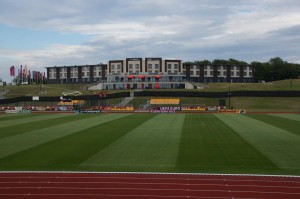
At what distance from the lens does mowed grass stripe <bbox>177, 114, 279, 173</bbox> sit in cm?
2144

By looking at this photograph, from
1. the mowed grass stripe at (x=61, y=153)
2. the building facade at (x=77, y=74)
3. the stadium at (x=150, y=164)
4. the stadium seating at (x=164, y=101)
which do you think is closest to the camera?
the stadium at (x=150, y=164)

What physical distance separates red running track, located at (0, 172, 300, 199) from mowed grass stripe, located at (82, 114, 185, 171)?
203 centimetres

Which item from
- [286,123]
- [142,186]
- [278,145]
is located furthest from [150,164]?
[286,123]

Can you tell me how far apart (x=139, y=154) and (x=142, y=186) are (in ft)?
26.5

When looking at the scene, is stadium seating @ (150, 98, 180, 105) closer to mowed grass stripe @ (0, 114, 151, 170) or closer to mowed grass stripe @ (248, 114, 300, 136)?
mowed grass stripe @ (248, 114, 300, 136)

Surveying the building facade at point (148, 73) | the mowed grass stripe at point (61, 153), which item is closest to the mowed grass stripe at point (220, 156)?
the mowed grass stripe at point (61, 153)

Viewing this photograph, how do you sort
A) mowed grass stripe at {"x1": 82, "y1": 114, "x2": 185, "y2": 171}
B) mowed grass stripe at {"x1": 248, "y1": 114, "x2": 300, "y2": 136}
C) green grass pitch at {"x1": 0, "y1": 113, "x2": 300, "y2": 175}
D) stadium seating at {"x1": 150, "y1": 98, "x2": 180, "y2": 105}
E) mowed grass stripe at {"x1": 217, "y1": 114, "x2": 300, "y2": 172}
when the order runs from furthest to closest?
stadium seating at {"x1": 150, "y1": 98, "x2": 180, "y2": 105}, mowed grass stripe at {"x1": 248, "y1": 114, "x2": 300, "y2": 136}, mowed grass stripe at {"x1": 217, "y1": 114, "x2": 300, "y2": 172}, mowed grass stripe at {"x1": 82, "y1": 114, "x2": 185, "y2": 171}, green grass pitch at {"x1": 0, "y1": 113, "x2": 300, "y2": 175}

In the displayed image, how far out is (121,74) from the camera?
145 m

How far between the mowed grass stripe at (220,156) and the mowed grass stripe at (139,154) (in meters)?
0.73

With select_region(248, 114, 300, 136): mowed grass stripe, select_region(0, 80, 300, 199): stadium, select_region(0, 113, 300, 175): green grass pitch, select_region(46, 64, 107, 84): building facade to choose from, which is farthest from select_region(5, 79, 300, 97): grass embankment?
select_region(0, 80, 300, 199): stadium

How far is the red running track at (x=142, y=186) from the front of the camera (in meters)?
16.5

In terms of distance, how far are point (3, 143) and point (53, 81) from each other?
147932 mm

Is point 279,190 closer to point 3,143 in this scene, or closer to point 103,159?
point 103,159

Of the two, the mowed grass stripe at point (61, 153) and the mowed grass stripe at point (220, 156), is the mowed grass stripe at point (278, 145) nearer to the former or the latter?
the mowed grass stripe at point (220, 156)
